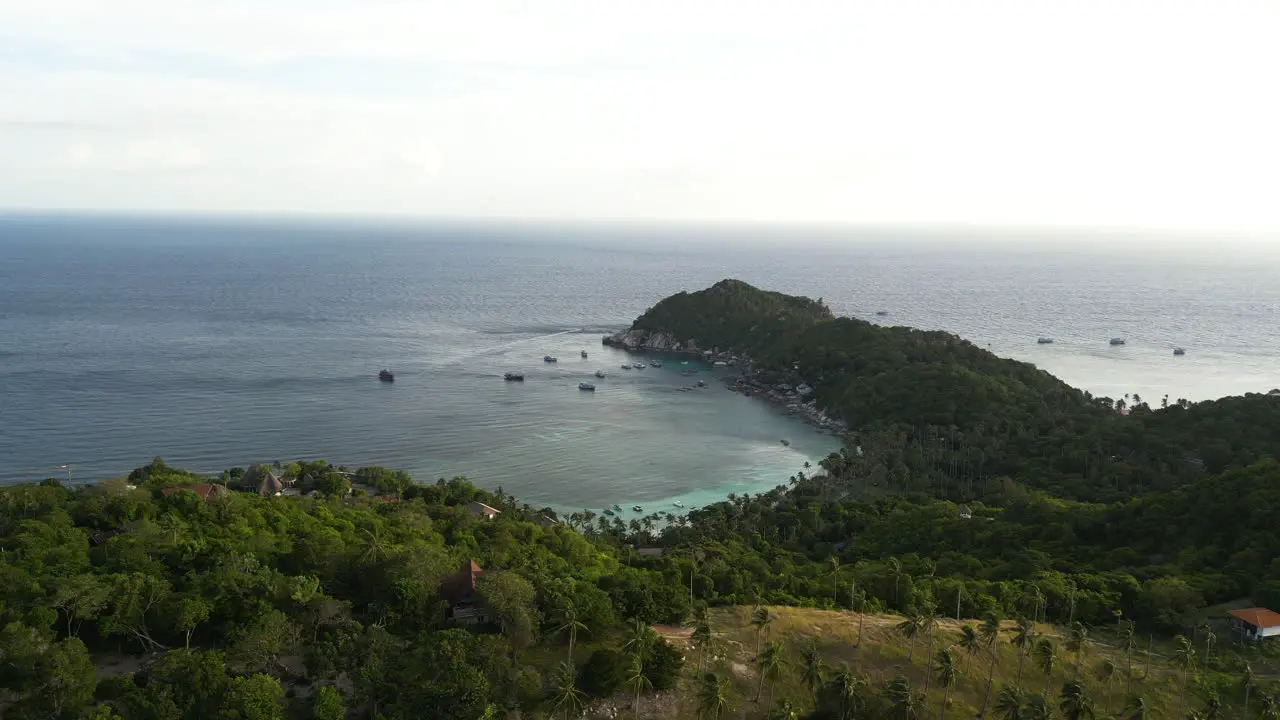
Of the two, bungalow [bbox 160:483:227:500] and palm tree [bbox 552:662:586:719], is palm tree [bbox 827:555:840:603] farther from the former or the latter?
bungalow [bbox 160:483:227:500]

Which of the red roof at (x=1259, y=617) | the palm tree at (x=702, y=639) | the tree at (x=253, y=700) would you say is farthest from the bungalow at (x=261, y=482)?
the red roof at (x=1259, y=617)

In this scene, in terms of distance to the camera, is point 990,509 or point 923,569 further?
point 990,509

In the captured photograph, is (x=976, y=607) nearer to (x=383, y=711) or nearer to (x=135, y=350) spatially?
(x=383, y=711)

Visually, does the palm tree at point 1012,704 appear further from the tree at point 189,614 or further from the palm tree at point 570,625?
the tree at point 189,614

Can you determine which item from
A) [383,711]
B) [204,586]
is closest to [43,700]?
[204,586]

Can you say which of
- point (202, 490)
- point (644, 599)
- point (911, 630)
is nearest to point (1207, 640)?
point (911, 630)

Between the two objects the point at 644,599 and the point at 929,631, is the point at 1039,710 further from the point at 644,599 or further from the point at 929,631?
the point at 644,599
